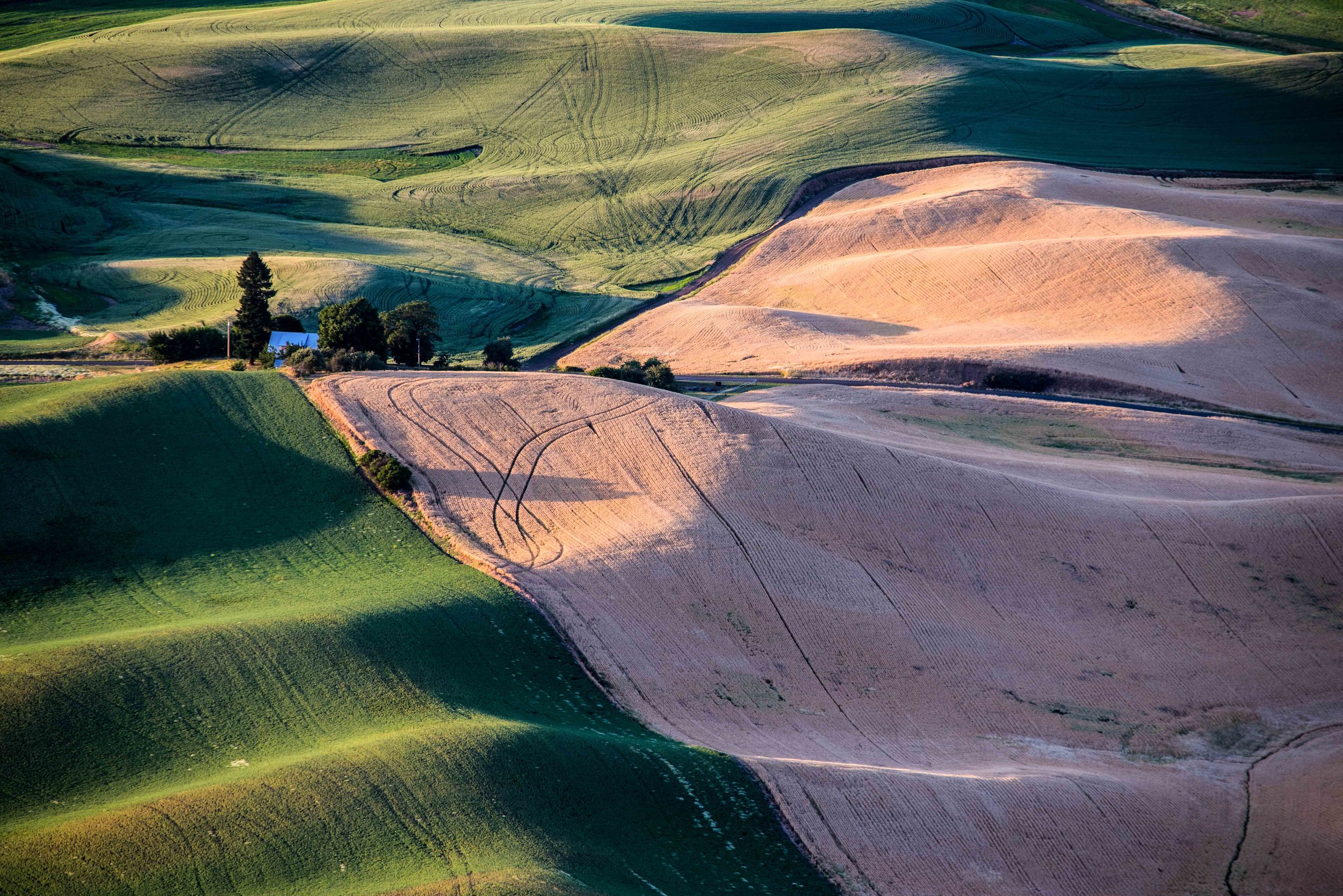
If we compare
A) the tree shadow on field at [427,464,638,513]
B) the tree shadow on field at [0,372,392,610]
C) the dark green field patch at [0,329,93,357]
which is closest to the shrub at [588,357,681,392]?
the tree shadow on field at [427,464,638,513]

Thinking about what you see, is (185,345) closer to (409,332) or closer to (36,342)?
(409,332)

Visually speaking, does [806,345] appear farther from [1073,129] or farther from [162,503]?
[1073,129]

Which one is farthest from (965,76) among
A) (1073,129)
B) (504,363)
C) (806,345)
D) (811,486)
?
(811,486)

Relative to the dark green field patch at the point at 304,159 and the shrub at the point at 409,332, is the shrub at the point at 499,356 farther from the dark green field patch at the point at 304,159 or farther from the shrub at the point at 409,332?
the dark green field patch at the point at 304,159

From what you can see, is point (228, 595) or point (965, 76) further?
point (965, 76)

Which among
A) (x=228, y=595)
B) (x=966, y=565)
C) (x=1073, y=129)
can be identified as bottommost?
(x=966, y=565)

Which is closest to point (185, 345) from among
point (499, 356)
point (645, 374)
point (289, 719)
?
point (499, 356)

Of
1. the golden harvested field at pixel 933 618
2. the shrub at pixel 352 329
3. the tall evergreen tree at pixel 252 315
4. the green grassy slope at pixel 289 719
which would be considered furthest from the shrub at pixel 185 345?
the green grassy slope at pixel 289 719
